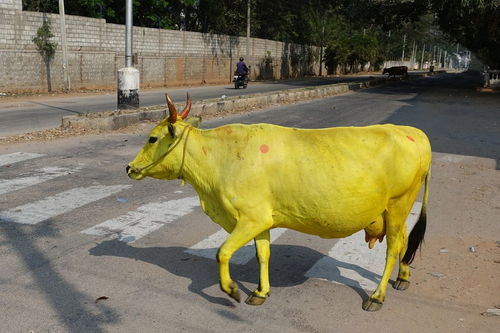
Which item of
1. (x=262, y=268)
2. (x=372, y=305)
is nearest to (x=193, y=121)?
(x=262, y=268)

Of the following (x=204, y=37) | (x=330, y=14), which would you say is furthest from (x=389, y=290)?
(x=330, y=14)

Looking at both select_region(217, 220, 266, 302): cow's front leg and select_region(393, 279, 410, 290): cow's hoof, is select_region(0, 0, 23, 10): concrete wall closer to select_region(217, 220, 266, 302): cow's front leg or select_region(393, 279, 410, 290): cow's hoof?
select_region(217, 220, 266, 302): cow's front leg

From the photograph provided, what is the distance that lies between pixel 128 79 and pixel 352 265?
11.0m

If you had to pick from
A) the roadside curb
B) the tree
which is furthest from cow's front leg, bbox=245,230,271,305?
the tree

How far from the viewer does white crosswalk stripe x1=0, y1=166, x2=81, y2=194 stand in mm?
7223

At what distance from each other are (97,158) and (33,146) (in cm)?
176

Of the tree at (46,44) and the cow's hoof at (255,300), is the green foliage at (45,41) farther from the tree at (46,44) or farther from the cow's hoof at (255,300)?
the cow's hoof at (255,300)

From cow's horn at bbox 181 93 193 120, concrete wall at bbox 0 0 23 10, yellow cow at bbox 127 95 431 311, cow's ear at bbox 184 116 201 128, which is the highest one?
concrete wall at bbox 0 0 23 10

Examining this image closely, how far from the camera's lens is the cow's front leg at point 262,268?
12.9 ft

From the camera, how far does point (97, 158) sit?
9.42 meters

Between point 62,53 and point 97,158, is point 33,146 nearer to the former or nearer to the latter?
point 97,158

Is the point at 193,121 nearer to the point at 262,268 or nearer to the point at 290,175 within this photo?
the point at 290,175

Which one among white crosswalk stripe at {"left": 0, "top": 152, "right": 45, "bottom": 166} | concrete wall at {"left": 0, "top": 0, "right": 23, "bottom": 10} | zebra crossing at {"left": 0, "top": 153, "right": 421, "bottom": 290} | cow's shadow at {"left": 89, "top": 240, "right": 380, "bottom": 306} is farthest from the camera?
concrete wall at {"left": 0, "top": 0, "right": 23, "bottom": 10}

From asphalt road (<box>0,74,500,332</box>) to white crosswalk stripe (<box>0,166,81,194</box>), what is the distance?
2 centimetres
